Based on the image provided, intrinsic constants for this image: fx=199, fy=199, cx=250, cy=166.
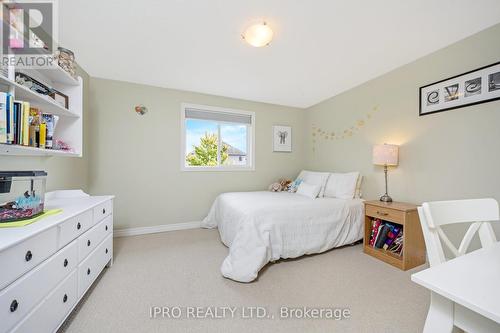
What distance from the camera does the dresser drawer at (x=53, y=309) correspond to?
956 millimetres

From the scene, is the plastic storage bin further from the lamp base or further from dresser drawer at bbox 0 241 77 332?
the lamp base

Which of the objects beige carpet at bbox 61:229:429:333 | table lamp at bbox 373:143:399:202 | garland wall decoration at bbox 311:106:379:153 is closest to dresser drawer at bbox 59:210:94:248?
beige carpet at bbox 61:229:429:333

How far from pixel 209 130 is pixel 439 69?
3180 mm

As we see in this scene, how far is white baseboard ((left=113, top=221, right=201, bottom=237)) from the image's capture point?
9.70ft

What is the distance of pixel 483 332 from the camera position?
591 mm

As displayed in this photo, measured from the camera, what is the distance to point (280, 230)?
209 centimetres

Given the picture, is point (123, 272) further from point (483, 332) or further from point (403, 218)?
point (403, 218)

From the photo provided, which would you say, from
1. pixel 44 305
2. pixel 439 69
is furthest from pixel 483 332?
A: pixel 439 69

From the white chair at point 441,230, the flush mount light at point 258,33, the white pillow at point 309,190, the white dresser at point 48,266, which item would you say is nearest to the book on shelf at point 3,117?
the white dresser at point 48,266

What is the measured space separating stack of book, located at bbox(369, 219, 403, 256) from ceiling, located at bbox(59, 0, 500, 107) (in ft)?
6.41

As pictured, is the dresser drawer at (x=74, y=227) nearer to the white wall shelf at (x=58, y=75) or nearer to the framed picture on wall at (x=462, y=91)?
the white wall shelf at (x=58, y=75)

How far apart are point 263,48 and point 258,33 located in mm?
390

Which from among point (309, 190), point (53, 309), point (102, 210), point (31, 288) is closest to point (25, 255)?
point (31, 288)

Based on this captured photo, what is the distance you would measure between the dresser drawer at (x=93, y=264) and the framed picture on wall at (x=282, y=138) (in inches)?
118
